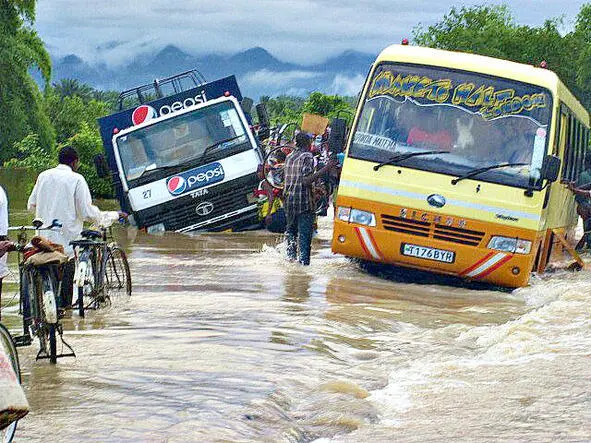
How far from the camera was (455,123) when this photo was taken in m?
13.6

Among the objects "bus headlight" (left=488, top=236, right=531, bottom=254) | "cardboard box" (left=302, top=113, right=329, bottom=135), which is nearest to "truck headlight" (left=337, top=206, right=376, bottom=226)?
"bus headlight" (left=488, top=236, right=531, bottom=254)

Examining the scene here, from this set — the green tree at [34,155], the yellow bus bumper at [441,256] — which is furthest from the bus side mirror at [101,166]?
the green tree at [34,155]

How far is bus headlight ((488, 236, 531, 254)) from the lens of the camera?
13141 millimetres

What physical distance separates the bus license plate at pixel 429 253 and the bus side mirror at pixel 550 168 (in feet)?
4.20

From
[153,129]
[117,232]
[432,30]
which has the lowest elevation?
[117,232]

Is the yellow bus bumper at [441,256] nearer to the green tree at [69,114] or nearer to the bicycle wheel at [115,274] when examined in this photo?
the bicycle wheel at [115,274]

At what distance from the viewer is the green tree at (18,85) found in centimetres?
3544

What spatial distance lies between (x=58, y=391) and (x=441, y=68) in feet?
24.7

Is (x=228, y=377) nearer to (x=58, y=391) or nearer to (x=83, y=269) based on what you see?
(x=58, y=391)

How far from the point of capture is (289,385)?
785 cm

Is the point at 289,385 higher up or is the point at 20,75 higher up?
the point at 20,75

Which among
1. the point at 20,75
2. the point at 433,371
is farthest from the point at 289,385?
the point at 20,75

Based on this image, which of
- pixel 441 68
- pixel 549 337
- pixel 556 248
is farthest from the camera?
pixel 556 248

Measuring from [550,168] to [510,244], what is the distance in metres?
0.93
